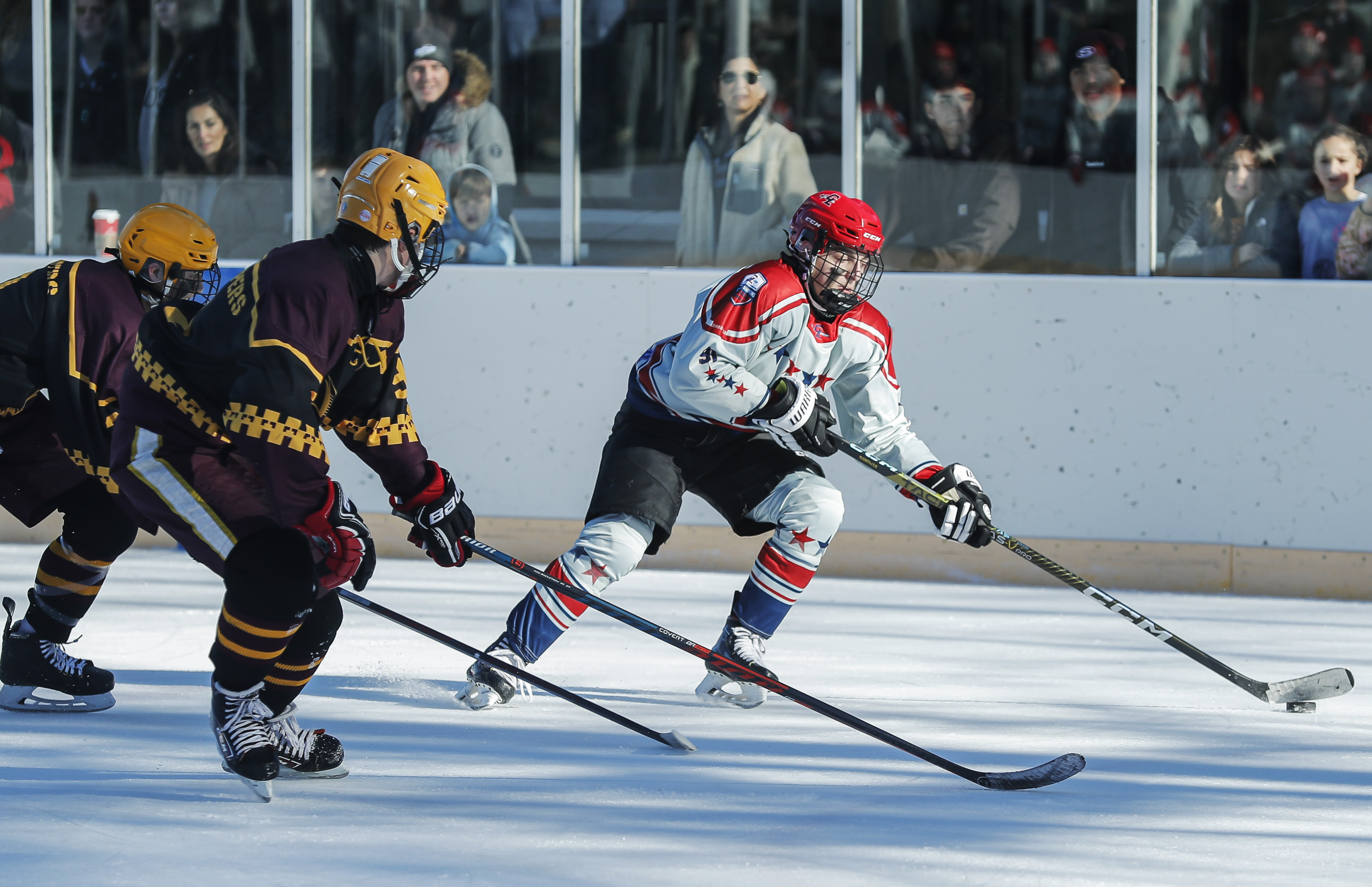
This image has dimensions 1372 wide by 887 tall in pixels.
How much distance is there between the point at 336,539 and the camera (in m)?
2.46

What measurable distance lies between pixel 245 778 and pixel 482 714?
75 cm

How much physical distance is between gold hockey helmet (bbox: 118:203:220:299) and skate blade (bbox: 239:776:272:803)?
1.07 meters

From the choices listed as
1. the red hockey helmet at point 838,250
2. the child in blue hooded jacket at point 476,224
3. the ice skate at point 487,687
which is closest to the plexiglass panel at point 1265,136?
the red hockey helmet at point 838,250

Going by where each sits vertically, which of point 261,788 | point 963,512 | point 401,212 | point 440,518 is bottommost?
point 261,788

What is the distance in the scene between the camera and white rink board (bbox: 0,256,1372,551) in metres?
4.62

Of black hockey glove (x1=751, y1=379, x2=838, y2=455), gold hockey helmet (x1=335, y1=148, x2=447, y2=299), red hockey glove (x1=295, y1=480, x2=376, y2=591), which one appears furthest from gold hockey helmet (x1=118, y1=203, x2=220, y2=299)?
black hockey glove (x1=751, y1=379, x2=838, y2=455)

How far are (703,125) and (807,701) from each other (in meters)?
2.92

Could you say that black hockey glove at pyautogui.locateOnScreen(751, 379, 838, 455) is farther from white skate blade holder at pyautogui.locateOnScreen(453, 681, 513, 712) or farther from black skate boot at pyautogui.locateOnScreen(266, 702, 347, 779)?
black skate boot at pyautogui.locateOnScreen(266, 702, 347, 779)

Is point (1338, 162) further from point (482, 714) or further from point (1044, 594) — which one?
point (482, 714)

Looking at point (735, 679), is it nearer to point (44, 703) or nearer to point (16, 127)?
point (44, 703)

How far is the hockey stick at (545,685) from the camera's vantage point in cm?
286

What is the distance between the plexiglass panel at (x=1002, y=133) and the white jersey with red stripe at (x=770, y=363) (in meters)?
1.65

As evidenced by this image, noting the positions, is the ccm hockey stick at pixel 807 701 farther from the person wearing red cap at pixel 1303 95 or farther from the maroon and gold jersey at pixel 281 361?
the person wearing red cap at pixel 1303 95

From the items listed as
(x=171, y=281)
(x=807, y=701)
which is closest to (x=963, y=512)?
(x=807, y=701)
